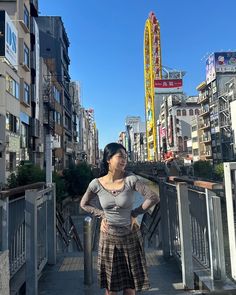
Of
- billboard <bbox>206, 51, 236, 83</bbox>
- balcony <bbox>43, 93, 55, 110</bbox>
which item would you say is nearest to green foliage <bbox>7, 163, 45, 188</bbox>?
balcony <bbox>43, 93, 55, 110</bbox>

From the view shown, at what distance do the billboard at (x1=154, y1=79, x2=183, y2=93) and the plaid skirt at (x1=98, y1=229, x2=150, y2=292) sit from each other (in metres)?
122

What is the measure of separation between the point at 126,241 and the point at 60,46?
5687 cm

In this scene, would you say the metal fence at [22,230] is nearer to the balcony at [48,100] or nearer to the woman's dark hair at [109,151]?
the woman's dark hair at [109,151]

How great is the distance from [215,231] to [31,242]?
6.77 feet

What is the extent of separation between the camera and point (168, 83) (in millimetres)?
127562

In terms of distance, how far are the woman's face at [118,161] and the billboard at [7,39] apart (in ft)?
77.7

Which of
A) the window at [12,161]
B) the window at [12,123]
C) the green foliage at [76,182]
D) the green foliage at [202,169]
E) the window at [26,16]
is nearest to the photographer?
the window at [12,123]

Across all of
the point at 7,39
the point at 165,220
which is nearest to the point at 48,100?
the point at 7,39

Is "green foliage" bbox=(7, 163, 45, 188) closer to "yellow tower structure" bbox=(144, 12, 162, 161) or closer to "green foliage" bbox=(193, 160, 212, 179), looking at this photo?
"green foliage" bbox=(193, 160, 212, 179)

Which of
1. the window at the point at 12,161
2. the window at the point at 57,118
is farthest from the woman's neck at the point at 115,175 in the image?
the window at the point at 57,118

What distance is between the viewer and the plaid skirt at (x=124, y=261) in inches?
126

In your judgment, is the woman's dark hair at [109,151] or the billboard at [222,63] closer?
the woman's dark hair at [109,151]

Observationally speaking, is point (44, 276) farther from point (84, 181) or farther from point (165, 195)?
point (84, 181)

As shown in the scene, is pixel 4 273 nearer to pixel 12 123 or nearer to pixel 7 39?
pixel 12 123
